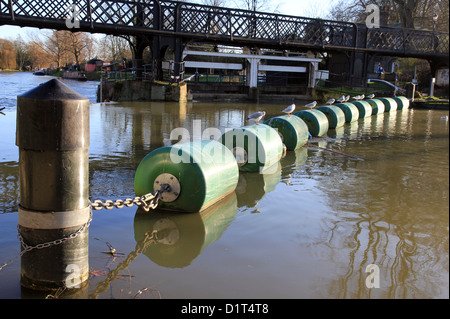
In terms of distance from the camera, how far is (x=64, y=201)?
4.31m

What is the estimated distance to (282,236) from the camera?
6254 millimetres

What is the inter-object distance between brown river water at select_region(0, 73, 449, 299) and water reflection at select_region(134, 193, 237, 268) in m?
0.01

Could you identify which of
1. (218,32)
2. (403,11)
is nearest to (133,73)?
(218,32)

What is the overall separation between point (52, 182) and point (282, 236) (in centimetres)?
324

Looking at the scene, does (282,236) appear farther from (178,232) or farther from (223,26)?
(223,26)

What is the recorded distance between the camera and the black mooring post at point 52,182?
415 centimetres

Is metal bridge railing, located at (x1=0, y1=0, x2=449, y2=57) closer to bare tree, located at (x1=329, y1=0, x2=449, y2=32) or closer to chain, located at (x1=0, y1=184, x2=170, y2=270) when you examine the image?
bare tree, located at (x1=329, y1=0, x2=449, y2=32)

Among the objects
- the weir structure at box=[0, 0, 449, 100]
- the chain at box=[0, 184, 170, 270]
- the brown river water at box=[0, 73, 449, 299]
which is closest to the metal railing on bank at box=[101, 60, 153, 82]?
the weir structure at box=[0, 0, 449, 100]

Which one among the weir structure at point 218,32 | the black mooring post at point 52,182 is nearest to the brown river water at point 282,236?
the black mooring post at point 52,182

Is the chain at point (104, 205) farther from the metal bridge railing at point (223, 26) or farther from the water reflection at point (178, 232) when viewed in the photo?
the metal bridge railing at point (223, 26)

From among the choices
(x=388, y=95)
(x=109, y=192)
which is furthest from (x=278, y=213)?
(x=388, y=95)
